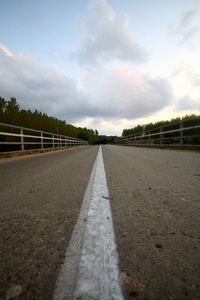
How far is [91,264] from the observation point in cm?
60

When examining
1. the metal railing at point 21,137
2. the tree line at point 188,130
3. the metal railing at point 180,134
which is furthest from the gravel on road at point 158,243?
the tree line at point 188,130

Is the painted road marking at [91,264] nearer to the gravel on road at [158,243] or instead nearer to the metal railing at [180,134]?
the gravel on road at [158,243]

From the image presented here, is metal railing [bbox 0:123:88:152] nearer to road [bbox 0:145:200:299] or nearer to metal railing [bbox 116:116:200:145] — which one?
road [bbox 0:145:200:299]

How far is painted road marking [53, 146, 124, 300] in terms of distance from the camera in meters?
0.48

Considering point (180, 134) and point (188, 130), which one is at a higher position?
point (188, 130)

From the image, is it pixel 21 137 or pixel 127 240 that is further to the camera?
pixel 21 137

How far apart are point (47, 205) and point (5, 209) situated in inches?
12.2

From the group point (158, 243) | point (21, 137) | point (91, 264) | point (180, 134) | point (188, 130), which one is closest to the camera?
point (91, 264)

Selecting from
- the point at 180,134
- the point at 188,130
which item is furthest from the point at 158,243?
the point at 188,130

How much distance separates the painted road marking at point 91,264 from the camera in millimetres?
482

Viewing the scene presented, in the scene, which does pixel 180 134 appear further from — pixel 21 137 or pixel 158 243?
→ pixel 158 243

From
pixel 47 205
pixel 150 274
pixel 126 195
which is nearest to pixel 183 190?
pixel 126 195

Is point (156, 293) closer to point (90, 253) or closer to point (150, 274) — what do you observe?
point (150, 274)

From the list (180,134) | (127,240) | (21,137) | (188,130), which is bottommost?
(127,240)
